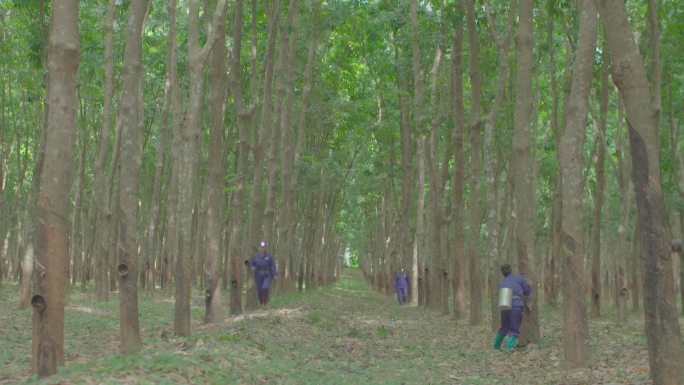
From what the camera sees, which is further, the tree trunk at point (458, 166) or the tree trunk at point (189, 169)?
the tree trunk at point (458, 166)

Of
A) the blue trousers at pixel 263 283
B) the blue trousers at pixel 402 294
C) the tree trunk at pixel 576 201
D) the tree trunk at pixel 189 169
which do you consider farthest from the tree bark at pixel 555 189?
the blue trousers at pixel 263 283

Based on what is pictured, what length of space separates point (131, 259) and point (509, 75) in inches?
599

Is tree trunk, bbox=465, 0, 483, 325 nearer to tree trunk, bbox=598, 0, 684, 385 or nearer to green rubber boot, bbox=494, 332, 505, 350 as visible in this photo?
green rubber boot, bbox=494, 332, 505, 350

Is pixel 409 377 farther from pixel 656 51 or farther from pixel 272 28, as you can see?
pixel 272 28

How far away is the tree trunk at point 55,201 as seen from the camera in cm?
766

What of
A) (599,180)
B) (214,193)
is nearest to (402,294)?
(599,180)

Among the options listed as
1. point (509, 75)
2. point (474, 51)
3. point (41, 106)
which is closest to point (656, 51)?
point (474, 51)

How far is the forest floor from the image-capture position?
837cm

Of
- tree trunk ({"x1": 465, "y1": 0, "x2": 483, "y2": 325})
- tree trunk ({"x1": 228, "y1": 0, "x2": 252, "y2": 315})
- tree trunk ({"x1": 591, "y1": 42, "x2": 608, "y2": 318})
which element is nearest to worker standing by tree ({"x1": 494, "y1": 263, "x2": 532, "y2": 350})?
tree trunk ({"x1": 465, "y1": 0, "x2": 483, "y2": 325})

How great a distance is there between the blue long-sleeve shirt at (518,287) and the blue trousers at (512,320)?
12 centimetres

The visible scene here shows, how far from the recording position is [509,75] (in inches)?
880

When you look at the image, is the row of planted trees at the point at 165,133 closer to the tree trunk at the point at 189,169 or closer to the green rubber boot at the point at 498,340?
the tree trunk at the point at 189,169

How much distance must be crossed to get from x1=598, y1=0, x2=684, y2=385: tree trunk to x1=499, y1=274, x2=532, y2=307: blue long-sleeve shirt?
556 centimetres

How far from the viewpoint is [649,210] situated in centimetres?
709
